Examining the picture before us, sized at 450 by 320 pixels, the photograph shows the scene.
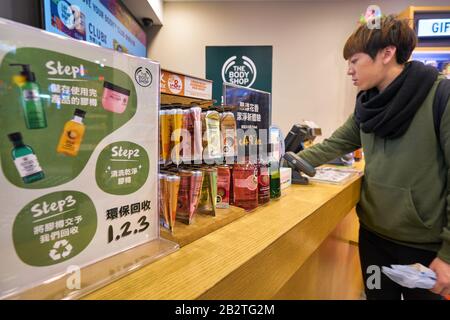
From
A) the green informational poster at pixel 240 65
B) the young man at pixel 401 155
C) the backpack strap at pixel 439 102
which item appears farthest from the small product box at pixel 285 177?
the green informational poster at pixel 240 65

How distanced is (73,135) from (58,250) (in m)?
0.18

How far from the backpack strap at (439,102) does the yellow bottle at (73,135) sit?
1.14 metres

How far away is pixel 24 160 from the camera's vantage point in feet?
1.28

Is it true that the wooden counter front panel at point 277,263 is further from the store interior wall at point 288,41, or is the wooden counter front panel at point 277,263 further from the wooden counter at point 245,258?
the store interior wall at point 288,41

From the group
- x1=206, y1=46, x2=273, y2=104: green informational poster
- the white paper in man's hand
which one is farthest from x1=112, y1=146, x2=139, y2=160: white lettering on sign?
x1=206, y1=46, x2=273, y2=104: green informational poster

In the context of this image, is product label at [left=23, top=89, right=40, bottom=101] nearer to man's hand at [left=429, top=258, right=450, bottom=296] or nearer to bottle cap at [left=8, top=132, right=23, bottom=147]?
bottle cap at [left=8, top=132, right=23, bottom=147]

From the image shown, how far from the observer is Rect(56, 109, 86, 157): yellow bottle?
43 cm

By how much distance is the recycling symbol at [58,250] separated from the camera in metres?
0.43

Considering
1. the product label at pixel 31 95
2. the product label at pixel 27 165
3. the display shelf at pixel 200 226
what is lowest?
the display shelf at pixel 200 226

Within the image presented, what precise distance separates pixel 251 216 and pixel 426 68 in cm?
91

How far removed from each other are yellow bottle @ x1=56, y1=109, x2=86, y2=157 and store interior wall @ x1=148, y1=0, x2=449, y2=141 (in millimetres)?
3791

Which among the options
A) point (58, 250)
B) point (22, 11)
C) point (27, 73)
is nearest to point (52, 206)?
point (58, 250)

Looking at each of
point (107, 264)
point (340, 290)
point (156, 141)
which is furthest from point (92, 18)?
point (340, 290)
